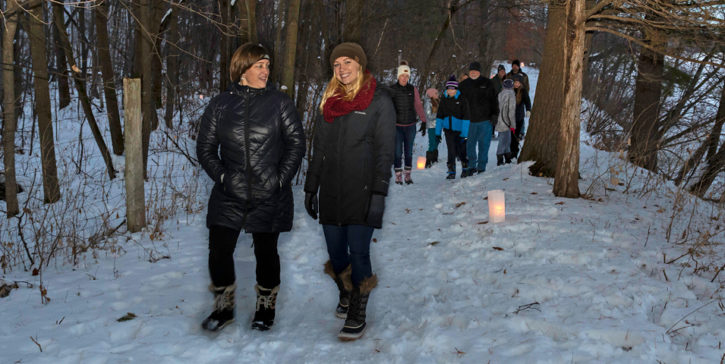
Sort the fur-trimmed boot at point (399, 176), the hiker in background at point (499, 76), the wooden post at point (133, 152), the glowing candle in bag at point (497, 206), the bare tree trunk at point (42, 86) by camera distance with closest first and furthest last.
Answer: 1. the wooden post at point (133, 152)
2. the glowing candle in bag at point (497, 206)
3. the bare tree trunk at point (42, 86)
4. the fur-trimmed boot at point (399, 176)
5. the hiker in background at point (499, 76)

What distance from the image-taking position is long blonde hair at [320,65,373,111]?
11.0 feet

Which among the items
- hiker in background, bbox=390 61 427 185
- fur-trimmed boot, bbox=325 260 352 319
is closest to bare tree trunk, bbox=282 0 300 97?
hiker in background, bbox=390 61 427 185

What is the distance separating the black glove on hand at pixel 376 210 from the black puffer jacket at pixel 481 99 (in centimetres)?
668

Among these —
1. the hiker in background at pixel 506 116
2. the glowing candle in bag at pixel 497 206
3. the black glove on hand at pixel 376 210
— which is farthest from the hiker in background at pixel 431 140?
the black glove on hand at pixel 376 210

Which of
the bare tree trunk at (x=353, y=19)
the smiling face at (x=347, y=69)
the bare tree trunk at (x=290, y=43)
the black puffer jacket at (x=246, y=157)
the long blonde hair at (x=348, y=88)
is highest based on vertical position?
the bare tree trunk at (x=353, y=19)

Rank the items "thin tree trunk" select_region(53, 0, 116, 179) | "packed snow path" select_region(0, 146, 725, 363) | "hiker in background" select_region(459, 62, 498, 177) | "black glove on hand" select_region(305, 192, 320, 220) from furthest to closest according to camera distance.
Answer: "thin tree trunk" select_region(53, 0, 116, 179) < "hiker in background" select_region(459, 62, 498, 177) < "black glove on hand" select_region(305, 192, 320, 220) < "packed snow path" select_region(0, 146, 725, 363)

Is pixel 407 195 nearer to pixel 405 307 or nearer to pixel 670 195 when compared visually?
pixel 670 195

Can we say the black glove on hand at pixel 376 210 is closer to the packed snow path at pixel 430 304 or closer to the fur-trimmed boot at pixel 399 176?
the packed snow path at pixel 430 304

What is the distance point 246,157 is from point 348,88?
2.82ft

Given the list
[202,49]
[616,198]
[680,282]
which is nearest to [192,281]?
[680,282]

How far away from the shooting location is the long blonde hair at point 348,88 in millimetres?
3365

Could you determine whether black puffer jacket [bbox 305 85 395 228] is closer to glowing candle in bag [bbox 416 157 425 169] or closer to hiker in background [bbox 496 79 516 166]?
hiker in background [bbox 496 79 516 166]

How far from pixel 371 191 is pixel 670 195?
614cm

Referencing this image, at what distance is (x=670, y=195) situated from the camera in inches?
289
